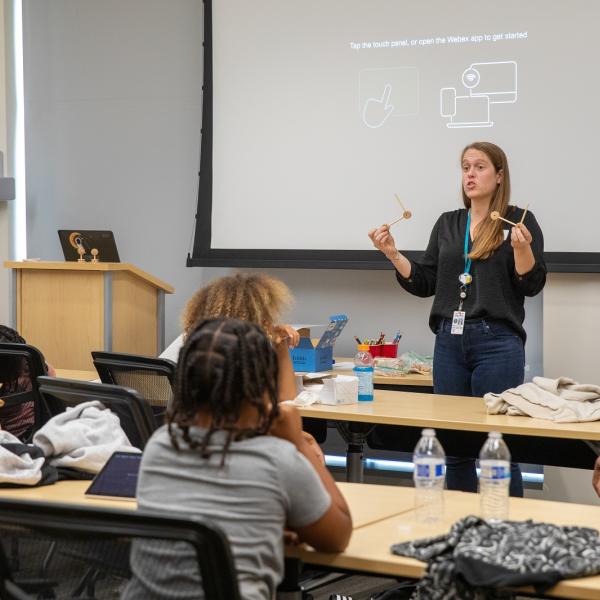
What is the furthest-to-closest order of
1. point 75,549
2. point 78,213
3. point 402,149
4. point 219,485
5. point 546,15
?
point 78,213, point 402,149, point 546,15, point 219,485, point 75,549

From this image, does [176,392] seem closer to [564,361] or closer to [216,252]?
[564,361]

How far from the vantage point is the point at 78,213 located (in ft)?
20.5

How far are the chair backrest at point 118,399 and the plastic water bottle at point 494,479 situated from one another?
853 mm

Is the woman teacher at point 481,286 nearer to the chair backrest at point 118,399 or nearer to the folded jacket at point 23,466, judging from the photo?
the chair backrest at point 118,399

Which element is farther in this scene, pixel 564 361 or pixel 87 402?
pixel 564 361

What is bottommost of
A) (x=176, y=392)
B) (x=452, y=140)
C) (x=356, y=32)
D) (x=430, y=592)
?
(x=430, y=592)

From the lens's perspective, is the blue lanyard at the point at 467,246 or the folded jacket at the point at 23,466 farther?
the blue lanyard at the point at 467,246

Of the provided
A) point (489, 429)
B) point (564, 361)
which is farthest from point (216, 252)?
point (489, 429)

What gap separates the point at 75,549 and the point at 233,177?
14.3 feet

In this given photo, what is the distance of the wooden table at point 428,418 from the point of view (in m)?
3.03

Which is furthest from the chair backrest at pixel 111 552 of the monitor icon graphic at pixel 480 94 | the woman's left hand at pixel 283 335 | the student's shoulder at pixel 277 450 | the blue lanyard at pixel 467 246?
the monitor icon graphic at pixel 480 94

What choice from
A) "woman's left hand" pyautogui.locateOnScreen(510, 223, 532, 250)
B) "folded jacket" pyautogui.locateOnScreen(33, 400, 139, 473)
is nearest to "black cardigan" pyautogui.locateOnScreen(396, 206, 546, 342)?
"woman's left hand" pyautogui.locateOnScreen(510, 223, 532, 250)

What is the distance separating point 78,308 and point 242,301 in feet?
8.49

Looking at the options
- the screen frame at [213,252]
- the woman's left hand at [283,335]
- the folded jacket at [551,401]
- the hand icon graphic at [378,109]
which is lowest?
the folded jacket at [551,401]
